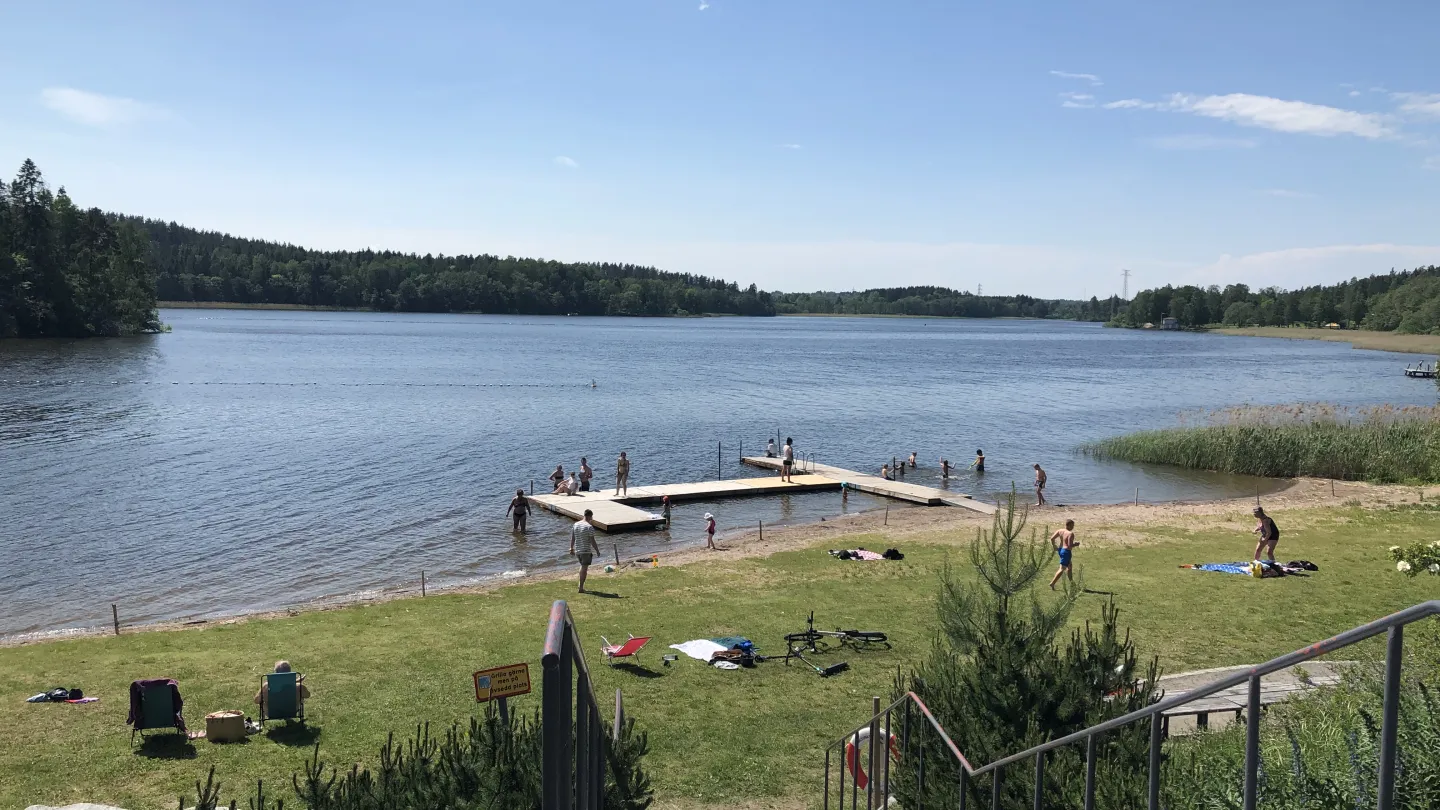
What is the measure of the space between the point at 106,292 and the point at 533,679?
121 m

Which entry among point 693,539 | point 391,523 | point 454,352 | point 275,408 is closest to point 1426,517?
point 693,539

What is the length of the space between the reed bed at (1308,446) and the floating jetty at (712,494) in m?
15.1

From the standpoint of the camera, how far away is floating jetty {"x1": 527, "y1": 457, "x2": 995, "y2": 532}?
109 feet

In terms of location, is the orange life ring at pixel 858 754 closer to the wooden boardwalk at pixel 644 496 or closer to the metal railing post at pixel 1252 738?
the metal railing post at pixel 1252 738

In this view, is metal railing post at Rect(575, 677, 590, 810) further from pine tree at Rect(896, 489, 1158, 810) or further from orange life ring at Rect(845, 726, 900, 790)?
orange life ring at Rect(845, 726, 900, 790)

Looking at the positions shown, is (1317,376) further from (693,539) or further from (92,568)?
(92,568)

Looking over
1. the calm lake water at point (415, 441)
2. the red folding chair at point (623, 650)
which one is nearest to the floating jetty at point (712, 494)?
the calm lake water at point (415, 441)

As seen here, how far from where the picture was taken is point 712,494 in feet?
125

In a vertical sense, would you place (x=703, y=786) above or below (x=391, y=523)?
above

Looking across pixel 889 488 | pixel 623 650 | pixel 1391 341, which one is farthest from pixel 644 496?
pixel 1391 341

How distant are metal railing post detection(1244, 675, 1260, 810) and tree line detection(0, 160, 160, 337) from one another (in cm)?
12222

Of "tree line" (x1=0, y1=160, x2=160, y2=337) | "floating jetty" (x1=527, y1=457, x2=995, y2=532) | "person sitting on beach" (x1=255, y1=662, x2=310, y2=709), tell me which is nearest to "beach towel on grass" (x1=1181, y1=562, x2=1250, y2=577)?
"floating jetty" (x1=527, y1=457, x2=995, y2=532)

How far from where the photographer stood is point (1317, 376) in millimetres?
105062

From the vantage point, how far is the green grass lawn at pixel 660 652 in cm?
1141
